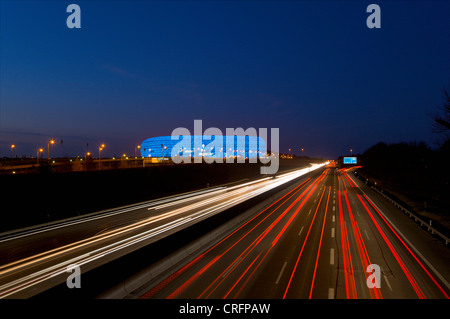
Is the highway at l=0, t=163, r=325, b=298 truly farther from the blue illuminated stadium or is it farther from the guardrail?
the blue illuminated stadium

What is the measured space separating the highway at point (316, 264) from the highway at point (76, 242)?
12.7 feet

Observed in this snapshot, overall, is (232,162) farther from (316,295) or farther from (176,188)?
(316,295)

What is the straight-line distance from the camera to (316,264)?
12.8m

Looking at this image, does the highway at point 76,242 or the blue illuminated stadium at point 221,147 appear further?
the blue illuminated stadium at point 221,147

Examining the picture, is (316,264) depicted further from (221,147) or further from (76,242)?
(221,147)

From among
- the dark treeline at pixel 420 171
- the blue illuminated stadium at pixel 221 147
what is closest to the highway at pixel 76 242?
the dark treeline at pixel 420 171

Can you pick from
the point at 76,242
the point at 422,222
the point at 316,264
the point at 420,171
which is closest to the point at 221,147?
the point at 420,171

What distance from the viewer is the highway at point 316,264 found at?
10.0 meters

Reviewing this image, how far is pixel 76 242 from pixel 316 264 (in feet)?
40.5

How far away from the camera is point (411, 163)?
2391 inches

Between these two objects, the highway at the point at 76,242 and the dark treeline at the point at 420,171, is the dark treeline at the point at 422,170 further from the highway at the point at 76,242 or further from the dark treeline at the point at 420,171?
the highway at the point at 76,242

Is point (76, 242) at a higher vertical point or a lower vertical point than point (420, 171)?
lower

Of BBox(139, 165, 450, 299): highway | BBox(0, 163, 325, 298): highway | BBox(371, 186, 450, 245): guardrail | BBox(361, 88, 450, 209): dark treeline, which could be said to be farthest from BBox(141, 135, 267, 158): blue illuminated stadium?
BBox(139, 165, 450, 299): highway

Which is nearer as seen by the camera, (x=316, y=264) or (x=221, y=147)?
(x=316, y=264)
